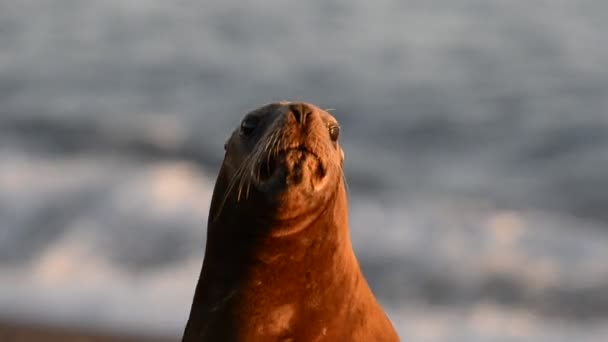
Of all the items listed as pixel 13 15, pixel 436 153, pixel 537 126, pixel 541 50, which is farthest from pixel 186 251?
pixel 13 15

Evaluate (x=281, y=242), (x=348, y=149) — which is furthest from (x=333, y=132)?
(x=348, y=149)

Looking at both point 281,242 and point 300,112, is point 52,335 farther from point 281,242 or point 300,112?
point 300,112

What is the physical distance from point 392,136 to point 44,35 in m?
6.33

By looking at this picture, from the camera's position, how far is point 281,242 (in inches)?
222

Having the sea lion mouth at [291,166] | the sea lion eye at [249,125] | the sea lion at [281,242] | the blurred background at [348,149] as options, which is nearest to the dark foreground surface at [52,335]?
the blurred background at [348,149]

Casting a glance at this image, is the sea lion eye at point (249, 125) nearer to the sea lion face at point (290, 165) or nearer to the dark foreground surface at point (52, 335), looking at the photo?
the sea lion face at point (290, 165)

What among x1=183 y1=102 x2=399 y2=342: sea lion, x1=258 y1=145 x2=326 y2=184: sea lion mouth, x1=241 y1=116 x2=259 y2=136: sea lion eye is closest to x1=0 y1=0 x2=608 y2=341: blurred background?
x1=183 y1=102 x2=399 y2=342: sea lion

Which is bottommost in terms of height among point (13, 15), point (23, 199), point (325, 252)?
point (325, 252)

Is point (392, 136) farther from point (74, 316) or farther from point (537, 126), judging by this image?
point (74, 316)

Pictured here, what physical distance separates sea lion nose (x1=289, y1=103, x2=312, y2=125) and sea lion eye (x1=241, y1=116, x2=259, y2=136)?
0.72 ft

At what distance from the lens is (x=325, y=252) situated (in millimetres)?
5758

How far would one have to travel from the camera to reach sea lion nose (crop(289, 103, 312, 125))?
557cm

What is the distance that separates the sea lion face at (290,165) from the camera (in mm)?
5500

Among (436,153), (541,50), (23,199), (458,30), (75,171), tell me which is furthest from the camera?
(458,30)
